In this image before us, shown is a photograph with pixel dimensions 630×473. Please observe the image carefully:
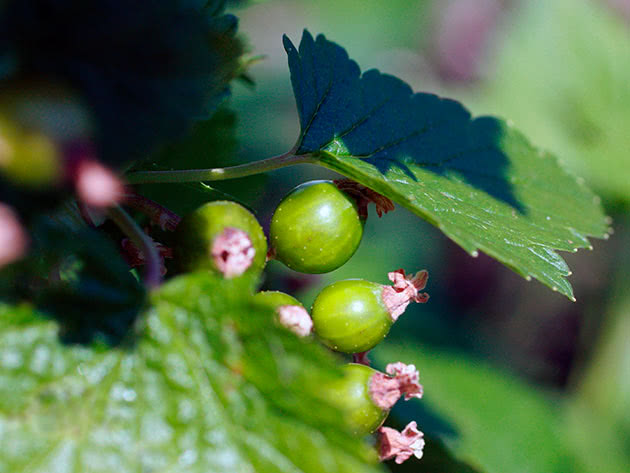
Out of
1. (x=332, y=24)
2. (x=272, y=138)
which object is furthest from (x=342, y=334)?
(x=332, y=24)

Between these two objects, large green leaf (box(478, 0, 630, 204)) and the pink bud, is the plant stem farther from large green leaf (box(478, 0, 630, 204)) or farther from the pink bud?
large green leaf (box(478, 0, 630, 204))

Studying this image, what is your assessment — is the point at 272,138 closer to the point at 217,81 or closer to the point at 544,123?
the point at 544,123

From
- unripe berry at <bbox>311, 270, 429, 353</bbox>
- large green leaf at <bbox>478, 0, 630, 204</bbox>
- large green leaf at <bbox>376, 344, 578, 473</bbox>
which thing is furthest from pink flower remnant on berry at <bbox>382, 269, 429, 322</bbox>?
large green leaf at <bbox>478, 0, 630, 204</bbox>

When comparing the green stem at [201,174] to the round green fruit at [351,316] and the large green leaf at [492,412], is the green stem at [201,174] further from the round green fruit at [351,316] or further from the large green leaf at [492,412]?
the large green leaf at [492,412]

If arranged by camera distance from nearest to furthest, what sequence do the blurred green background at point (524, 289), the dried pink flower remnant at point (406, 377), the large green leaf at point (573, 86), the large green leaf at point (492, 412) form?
the dried pink flower remnant at point (406, 377) < the large green leaf at point (492, 412) < the blurred green background at point (524, 289) < the large green leaf at point (573, 86)

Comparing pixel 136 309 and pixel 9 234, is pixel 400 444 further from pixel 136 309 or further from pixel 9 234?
pixel 9 234

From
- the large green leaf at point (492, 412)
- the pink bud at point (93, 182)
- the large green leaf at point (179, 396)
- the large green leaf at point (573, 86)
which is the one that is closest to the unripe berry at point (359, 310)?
the large green leaf at point (179, 396)
